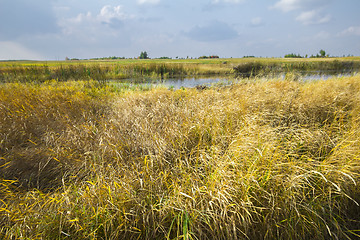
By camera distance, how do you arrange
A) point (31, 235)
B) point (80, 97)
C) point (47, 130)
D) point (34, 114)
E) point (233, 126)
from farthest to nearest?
point (80, 97) → point (34, 114) → point (47, 130) → point (233, 126) → point (31, 235)

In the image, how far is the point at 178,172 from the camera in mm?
2400

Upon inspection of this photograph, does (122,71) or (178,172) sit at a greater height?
(122,71)

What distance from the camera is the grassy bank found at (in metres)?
1.74

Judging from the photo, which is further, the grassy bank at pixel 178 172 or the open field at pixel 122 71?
the open field at pixel 122 71

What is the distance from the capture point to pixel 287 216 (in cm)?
181

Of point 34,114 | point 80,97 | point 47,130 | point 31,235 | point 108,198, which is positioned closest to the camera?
point 31,235

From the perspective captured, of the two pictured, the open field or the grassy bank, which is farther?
the open field

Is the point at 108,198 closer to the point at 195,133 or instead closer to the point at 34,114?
the point at 195,133

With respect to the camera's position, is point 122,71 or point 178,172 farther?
point 122,71

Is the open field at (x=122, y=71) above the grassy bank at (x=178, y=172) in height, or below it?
above

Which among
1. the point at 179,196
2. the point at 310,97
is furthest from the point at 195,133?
the point at 310,97

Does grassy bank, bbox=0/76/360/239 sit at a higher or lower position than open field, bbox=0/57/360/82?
lower

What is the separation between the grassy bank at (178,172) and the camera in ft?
5.70

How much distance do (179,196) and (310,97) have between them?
4721 millimetres
